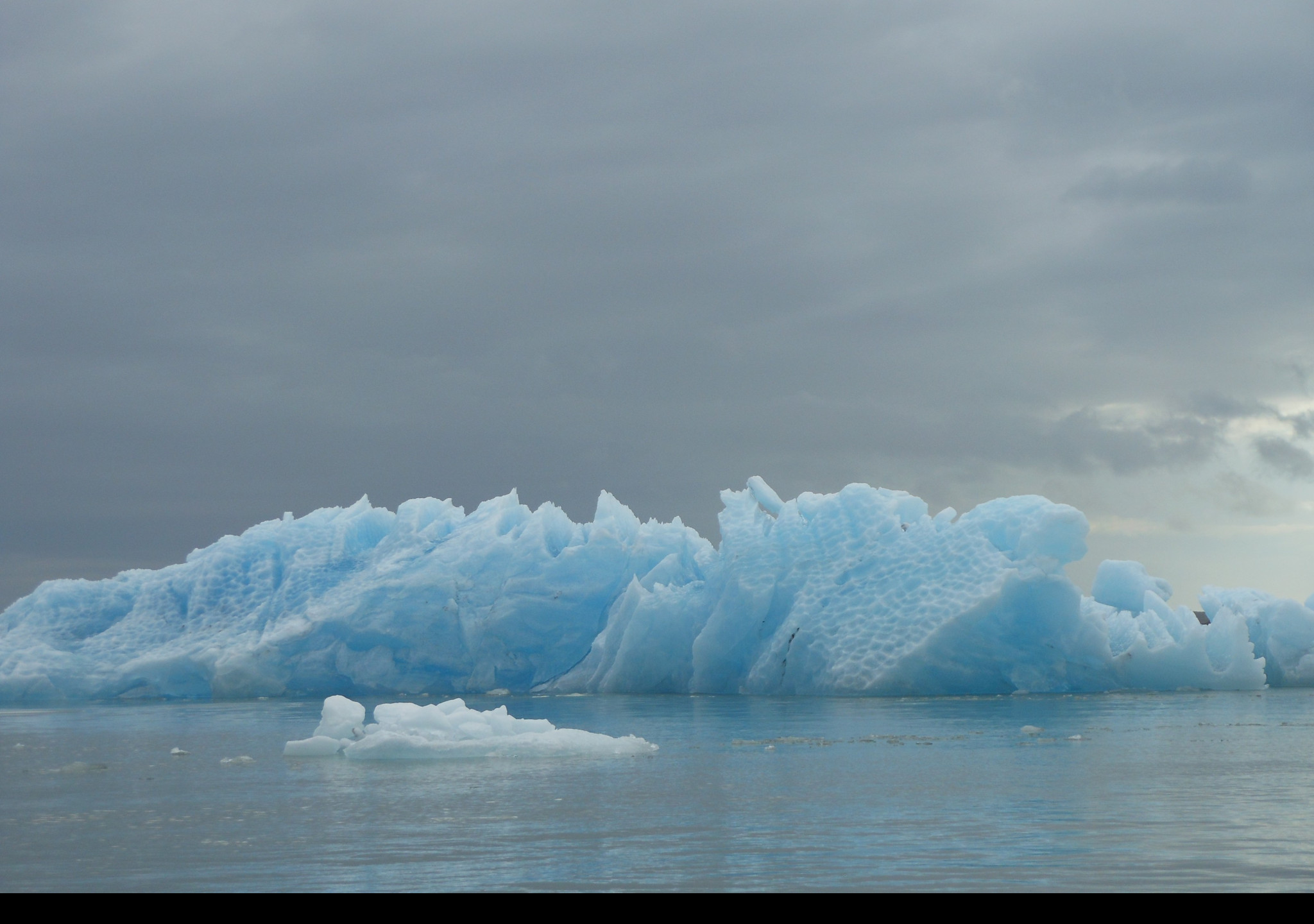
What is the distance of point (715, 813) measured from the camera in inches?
336

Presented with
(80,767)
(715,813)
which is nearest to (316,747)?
(80,767)

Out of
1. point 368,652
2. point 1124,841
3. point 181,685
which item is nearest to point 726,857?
point 1124,841

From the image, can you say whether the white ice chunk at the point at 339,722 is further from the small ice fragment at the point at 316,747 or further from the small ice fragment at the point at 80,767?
the small ice fragment at the point at 80,767

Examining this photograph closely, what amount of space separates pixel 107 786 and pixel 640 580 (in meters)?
16.3

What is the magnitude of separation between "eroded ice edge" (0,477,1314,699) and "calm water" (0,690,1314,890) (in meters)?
5.78

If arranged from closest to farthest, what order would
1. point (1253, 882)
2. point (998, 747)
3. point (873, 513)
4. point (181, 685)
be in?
point (1253, 882), point (998, 747), point (873, 513), point (181, 685)

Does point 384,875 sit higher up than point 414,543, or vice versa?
point 414,543

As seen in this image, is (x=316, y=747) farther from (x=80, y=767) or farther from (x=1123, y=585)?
(x=1123, y=585)

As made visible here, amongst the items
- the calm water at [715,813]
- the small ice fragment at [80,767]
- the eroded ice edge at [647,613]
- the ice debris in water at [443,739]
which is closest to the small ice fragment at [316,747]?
the ice debris in water at [443,739]

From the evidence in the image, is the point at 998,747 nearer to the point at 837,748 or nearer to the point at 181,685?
the point at 837,748

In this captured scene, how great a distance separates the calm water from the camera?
6238 millimetres

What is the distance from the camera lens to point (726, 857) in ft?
21.9

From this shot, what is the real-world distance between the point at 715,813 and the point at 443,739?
5517 mm

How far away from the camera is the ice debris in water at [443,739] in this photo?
1307 cm
